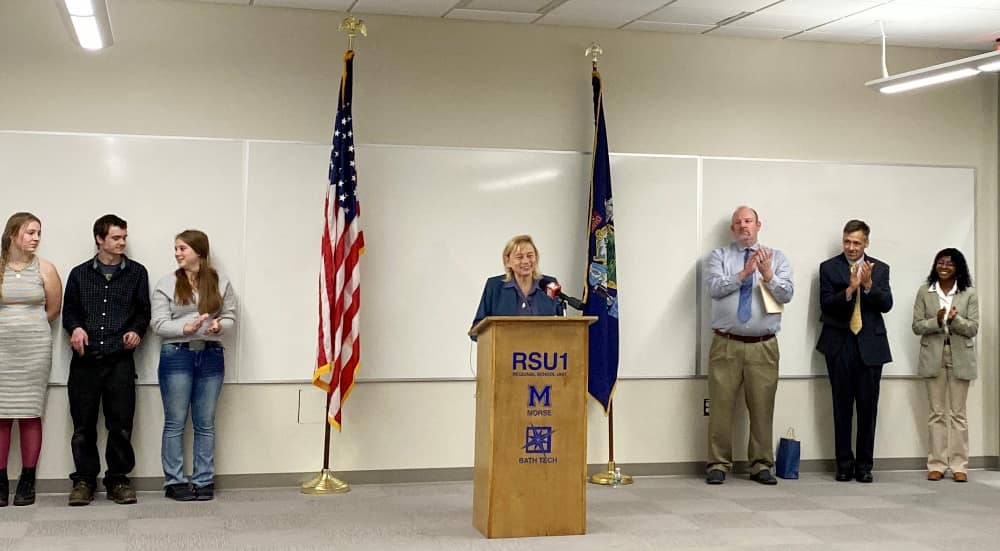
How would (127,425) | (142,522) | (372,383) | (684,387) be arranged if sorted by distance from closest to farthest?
(142,522) → (127,425) → (372,383) → (684,387)

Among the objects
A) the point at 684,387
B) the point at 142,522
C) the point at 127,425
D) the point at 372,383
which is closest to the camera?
the point at 142,522

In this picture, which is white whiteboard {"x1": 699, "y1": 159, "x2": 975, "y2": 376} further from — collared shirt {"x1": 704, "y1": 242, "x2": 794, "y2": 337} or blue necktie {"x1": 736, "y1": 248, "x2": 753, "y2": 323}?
blue necktie {"x1": 736, "y1": 248, "x2": 753, "y2": 323}

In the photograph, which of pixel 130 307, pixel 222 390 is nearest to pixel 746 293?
pixel 222 390

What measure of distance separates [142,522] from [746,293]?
4.07 m

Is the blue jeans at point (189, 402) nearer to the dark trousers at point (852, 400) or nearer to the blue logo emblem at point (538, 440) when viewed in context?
the blue logo emblem at point (538, 440)

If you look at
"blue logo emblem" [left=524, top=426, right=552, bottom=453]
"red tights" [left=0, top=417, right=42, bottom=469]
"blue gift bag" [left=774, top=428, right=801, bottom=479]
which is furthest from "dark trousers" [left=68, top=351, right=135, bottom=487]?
"blue gift bag" [left=774, top=428, right=801, bottom=479]

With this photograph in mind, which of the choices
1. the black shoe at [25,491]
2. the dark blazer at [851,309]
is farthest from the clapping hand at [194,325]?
the dark blazer at [851,309]

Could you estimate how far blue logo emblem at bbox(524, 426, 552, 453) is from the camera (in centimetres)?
546

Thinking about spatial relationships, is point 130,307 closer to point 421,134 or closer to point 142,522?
point 142,522

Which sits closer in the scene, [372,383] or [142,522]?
[142,522]

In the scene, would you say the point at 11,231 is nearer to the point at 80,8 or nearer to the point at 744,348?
the point at 80,8

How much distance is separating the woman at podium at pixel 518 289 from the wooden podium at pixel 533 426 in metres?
0.86

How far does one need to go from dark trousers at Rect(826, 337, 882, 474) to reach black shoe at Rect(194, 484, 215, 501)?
417cm

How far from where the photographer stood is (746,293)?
7.54 meters
